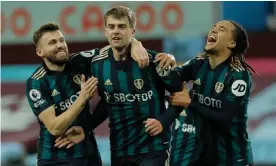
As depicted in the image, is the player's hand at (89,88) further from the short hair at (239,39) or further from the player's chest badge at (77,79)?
the short hair at (239,39)

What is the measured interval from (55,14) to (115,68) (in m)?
6.30

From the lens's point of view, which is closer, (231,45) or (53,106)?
(53,106)

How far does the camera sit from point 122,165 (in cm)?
513

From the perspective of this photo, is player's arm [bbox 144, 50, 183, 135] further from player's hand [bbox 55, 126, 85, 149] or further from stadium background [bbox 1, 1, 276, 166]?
stadium background [bbox 1, 1, 276, 166]

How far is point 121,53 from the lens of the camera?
5.13 metres

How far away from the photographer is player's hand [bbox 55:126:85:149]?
5.16 meters

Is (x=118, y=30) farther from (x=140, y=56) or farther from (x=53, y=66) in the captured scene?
(x=53, y=66)

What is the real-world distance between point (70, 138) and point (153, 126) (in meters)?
0.60

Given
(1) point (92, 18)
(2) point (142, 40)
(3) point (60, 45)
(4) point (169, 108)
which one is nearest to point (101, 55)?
(3) point (60, 45)

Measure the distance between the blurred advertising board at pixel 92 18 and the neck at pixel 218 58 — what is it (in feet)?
16.7

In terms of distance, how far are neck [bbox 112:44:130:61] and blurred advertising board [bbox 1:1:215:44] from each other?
17.8 ft

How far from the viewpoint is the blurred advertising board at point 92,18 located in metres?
10.6

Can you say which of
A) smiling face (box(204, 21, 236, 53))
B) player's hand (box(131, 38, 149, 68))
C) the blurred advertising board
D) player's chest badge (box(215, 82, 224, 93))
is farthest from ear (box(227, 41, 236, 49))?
the blurred advertising board

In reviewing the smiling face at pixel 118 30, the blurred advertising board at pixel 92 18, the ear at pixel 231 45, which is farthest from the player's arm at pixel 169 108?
the blurred advertising board at pixel 92 18
